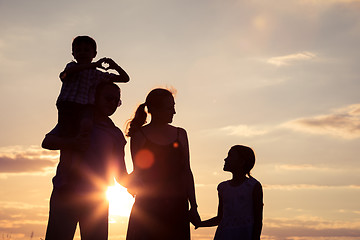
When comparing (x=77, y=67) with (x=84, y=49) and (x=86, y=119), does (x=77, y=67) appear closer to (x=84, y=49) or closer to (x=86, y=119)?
(x=84, y=49)

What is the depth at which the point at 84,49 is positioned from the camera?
7.16 metres

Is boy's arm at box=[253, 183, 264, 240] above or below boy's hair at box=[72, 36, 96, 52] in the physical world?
below

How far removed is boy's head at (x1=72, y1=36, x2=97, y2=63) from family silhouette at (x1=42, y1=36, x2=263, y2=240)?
13mm

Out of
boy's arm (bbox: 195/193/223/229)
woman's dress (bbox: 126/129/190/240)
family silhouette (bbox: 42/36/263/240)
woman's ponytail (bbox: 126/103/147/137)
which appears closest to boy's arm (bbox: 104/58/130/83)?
family silhouette (bbox: 42/36/263/240)

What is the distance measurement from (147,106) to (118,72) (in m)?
0.89

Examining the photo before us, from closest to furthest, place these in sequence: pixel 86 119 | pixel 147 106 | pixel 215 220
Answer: pixel 86 119 < pixel 147 106 < pixel 215 220

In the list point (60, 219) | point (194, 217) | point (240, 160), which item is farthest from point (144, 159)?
point (240, 160)

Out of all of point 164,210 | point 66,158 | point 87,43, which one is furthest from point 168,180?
point 87,43

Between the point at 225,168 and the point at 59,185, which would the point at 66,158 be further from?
the point at 225,168

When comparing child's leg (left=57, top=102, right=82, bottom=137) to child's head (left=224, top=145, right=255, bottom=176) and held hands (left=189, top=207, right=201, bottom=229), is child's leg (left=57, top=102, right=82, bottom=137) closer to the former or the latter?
held hands (left=189, top=207, right=201, bottom=229)

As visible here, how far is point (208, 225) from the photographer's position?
27.2 ft

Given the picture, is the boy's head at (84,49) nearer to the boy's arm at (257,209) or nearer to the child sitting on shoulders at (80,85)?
the child sitting on shoulders at (80,85)

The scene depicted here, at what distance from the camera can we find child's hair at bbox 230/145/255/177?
31.4 feet

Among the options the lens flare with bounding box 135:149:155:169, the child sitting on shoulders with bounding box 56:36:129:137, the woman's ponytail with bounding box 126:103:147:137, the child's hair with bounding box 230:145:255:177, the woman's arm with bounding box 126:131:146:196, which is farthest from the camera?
the child's hair with bounding box 230:145:255:177
